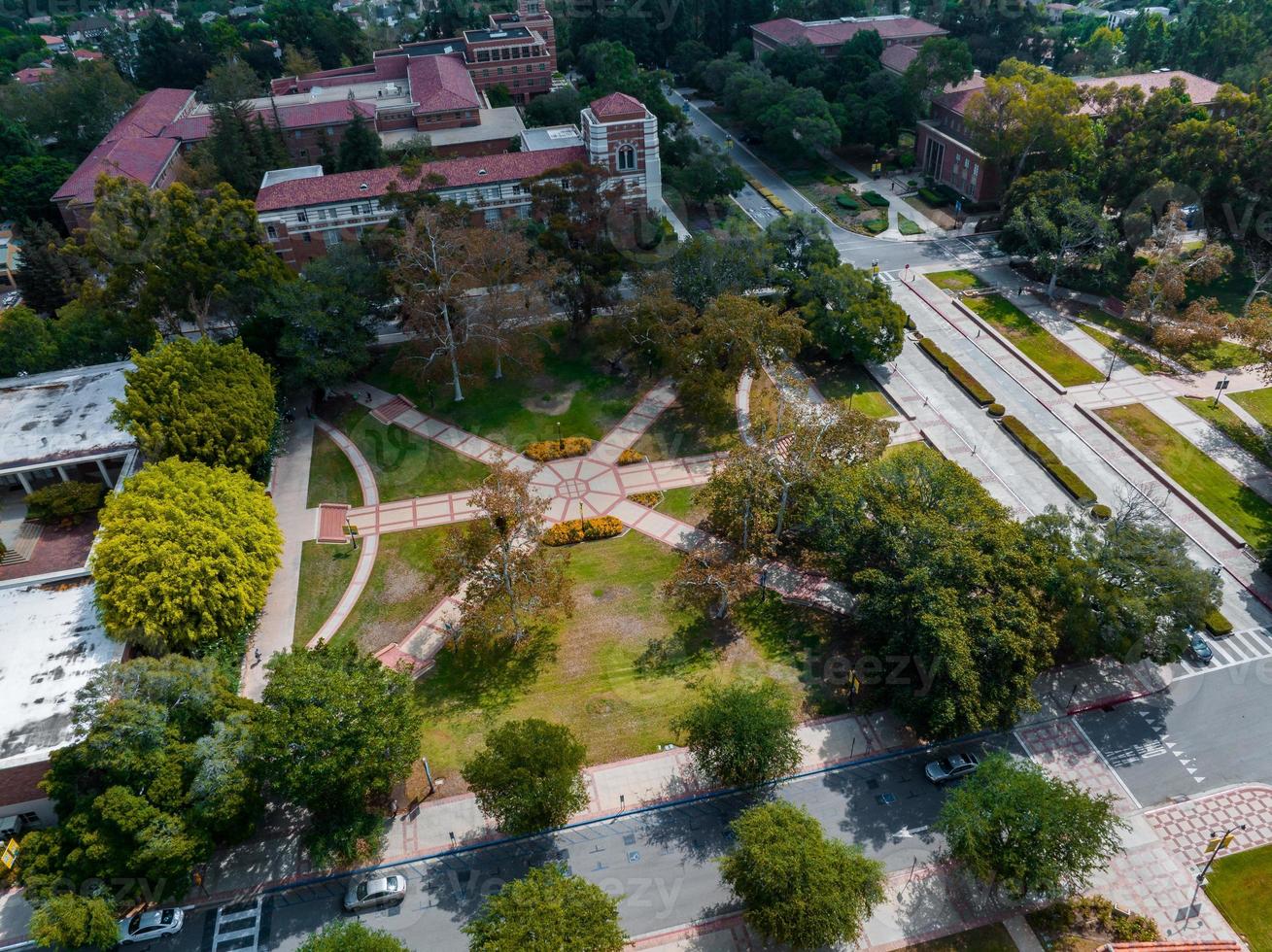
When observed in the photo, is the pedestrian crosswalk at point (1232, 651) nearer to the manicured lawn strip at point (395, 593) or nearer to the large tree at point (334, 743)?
the large tree at point (334, 743)

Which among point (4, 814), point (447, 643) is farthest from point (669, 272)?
point (4, 814)

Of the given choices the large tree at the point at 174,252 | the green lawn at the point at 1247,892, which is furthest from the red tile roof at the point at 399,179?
the green lawn at the point at 1247,892

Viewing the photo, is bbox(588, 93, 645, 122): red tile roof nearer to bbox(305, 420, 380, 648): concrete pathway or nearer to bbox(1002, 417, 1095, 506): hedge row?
bbox(305, 420, 380, 648): concrete pathway

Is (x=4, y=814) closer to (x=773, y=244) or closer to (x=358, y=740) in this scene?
(x=358, y=740)

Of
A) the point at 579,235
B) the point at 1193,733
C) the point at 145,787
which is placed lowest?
the point at 1193,733

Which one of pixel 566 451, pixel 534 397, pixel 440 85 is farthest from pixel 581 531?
pixel 440 85

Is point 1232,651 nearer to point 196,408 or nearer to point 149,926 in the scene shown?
point 149,926

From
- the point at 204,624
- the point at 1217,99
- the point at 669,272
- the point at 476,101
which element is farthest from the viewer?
the point at 476,101
